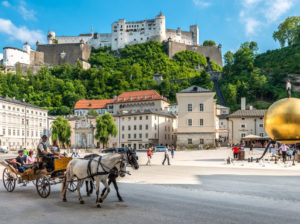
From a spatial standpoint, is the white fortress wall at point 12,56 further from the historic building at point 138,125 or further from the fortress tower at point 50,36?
the historic building at point 138,125

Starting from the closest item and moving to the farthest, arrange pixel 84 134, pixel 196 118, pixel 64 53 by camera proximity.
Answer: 1. pixel 196 118
2. pixel 84 134
3. pixel 64 53

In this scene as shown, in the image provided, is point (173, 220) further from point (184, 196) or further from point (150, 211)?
point (184, 196)

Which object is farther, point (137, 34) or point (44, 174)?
point (137, 34)

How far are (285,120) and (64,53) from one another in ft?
448

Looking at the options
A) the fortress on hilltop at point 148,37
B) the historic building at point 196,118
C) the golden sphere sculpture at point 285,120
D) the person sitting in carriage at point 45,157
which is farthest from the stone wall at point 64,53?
the golden sphere sculpture at point 285,120

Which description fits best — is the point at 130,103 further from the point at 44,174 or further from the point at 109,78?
the point at 44,174

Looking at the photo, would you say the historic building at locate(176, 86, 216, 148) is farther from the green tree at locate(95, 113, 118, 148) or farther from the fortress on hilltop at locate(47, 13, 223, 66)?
the fortress on hilltop at locate(47, 13, 223, 66)

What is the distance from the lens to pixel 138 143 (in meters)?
68.8

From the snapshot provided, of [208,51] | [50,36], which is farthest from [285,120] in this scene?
[50,36]

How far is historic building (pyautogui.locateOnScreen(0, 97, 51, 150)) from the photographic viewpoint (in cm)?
6856

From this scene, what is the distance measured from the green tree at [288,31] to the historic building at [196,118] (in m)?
67.3

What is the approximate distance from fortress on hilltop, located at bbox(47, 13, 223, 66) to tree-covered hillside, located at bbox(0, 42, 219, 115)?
4310 millimetres

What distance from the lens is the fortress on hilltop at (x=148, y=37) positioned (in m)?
133

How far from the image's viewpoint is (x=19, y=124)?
241 ft
